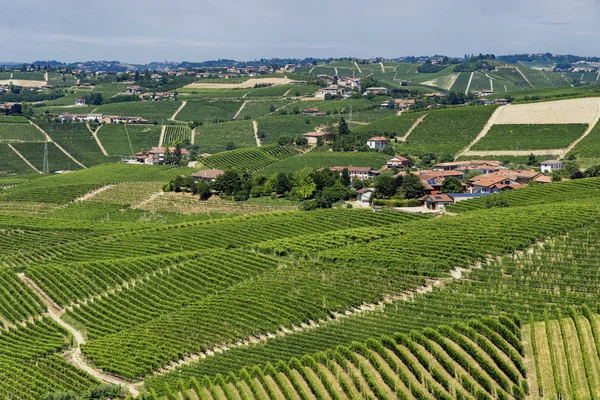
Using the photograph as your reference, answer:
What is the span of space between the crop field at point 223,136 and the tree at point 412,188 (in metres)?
49.9

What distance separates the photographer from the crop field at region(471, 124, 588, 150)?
340 ft

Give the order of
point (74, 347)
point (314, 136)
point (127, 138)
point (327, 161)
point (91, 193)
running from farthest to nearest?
1. point (127, 138)
2. point (314, 136)
3. point (327, 161)
4. point (91, 193)
5. point (74, 347)

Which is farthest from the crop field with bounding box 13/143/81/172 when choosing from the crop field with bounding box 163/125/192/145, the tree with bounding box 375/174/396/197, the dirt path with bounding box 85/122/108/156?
the tree with bounding box 375/174/396/197

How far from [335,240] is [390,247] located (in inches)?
192

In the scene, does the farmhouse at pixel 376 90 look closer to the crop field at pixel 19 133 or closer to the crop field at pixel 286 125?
the crop field at pixel 286 125

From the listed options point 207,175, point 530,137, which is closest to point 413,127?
point 530,137

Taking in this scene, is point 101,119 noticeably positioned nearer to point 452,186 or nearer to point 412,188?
point 452,186

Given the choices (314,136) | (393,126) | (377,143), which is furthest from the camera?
(393,126)

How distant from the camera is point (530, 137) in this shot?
10762 centimetres

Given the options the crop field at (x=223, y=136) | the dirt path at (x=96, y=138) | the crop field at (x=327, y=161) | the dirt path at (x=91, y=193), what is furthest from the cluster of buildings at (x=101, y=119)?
the dirt path at (x=91, y=193)

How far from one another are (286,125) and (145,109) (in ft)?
125

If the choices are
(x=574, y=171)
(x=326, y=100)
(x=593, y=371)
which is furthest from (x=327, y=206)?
(x=326, y=100)

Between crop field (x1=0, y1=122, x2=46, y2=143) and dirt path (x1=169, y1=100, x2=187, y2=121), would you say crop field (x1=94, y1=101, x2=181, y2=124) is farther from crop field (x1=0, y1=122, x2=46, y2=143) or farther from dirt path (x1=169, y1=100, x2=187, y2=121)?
crop field (x1=0, y1=122, x2=46, y2=143)

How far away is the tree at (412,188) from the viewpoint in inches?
2931
